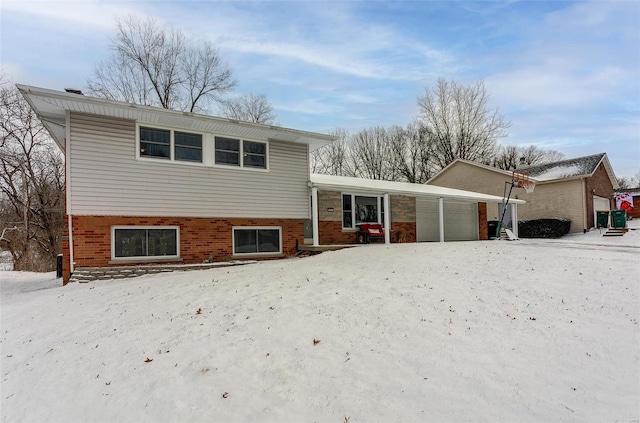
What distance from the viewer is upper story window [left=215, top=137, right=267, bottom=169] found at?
427 inches

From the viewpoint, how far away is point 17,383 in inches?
162

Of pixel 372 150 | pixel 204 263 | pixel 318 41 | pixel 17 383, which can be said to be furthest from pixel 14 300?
pixel 372 150

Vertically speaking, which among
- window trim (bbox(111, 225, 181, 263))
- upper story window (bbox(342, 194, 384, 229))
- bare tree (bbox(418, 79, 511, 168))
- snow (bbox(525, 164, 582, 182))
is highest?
bare tree (bbox(418, 79, 511, 168))

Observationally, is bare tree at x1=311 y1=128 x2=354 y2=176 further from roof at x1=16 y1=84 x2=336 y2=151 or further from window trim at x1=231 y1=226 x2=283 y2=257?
window trim at x1=231 y1=226 x2=283 y2=257

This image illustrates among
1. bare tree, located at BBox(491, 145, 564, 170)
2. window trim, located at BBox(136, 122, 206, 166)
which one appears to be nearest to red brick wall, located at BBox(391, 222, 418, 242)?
window trim, located at BBox(136, 122, 206, 166)

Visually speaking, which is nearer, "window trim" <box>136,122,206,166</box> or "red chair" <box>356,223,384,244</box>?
"window trim" <box>136,122,206,166</box>

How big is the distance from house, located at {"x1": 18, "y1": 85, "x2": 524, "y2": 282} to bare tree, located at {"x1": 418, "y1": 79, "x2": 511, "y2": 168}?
80.3ft

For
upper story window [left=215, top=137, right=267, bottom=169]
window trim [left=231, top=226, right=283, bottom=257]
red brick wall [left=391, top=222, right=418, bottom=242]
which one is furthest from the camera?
red brick wall [left=391, top=222, right=418, bottom=242]

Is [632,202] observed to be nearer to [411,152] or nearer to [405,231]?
[411,152]

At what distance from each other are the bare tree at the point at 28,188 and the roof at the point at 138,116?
1270 cm

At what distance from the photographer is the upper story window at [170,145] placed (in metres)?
9.80

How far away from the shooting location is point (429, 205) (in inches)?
676

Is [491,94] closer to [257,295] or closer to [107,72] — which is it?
[107,72]

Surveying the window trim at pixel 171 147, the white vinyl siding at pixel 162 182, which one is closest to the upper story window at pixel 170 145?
the window trim at pixel 171 147
